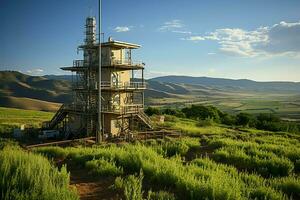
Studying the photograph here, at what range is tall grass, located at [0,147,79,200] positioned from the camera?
7.51 m

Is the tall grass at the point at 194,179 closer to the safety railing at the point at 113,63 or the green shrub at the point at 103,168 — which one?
the green shrub at the point at 103,168

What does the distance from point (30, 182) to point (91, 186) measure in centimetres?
256

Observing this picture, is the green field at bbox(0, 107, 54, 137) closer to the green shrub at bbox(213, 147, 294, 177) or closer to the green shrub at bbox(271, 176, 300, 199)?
the green shrub at bbox(213, 147, 294, 177)

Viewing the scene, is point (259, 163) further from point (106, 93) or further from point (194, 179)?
point (106, 93)

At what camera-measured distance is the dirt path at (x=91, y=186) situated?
31.1ft

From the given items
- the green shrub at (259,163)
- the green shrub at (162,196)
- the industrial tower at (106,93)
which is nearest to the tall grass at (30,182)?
the green shrub at (162,196)

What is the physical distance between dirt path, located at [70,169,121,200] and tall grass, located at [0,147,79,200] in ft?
2.89

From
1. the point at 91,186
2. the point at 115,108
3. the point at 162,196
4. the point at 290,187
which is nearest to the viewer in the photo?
the point at 162,196

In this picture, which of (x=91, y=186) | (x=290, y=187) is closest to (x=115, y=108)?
(x=91, y=186)

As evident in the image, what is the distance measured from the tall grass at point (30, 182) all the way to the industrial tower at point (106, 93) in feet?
77.3

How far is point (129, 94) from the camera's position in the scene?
126 feet

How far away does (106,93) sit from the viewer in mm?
35969

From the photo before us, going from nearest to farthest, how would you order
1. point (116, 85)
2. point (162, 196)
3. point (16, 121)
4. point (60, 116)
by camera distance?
1. point (162, 196)
2. point (116, 85)
3. point (60, 116)
4. point (16, 121)

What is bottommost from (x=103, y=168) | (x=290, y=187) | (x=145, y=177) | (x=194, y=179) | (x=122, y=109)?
(x=290, y=187)
